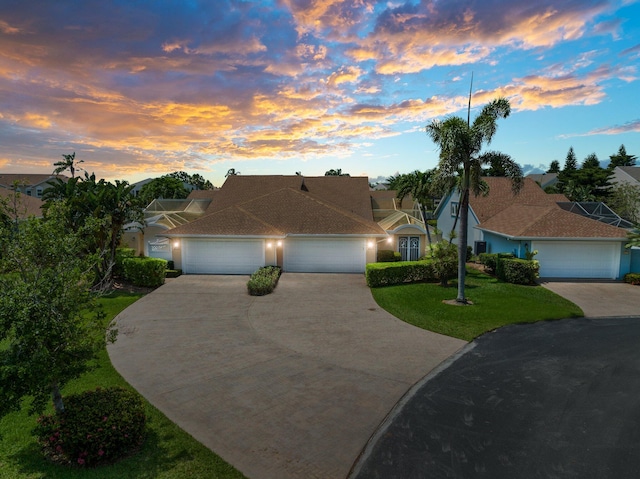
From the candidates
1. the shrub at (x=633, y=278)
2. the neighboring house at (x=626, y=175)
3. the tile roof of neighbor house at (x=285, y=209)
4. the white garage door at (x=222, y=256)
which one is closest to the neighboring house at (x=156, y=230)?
the white garage door at (x=222, y=256)

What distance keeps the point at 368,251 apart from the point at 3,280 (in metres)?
21.0

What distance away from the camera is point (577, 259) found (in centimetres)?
2452

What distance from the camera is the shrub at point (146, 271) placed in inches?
862

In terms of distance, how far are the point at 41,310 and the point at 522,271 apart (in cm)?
2348

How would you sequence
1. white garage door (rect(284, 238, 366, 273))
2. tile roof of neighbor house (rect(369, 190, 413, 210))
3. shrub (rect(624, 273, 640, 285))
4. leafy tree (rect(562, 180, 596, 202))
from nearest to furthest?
Answer: shrub (rect(624, 273, 640, 285)) < white garage door (rect(284, 238, 366, 273)) < tile roof of neighbor house (rect(369, 190, 413, 210)) < leafy tree (rect(562, 180, 596, 202))

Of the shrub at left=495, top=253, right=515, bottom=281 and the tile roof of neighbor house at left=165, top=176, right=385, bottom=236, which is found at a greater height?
the tile roof of neighbor house at left=165, top=176, right=385, bottom=236

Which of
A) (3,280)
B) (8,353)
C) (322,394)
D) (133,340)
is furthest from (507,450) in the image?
(133,340)

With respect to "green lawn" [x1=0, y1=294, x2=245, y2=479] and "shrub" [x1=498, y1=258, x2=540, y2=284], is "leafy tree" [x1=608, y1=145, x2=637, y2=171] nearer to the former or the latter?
"shrub" [x1=498, y1=258, x2=540, y2=284]

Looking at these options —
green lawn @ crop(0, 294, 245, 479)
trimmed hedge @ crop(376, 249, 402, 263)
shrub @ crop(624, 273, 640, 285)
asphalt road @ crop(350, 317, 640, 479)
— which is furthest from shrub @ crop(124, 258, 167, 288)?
shrub @ crop(624, 273, 640, 285)

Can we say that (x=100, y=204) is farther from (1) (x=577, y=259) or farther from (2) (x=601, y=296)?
(1) (x=577, y=259)

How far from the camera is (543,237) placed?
24219mm

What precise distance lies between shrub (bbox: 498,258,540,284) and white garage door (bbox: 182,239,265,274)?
15682 millimetres

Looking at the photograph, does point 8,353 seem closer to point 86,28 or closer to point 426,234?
point 86,28

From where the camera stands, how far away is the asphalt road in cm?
702
